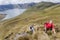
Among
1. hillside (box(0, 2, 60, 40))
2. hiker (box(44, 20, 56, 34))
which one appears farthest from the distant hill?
hiker (box(44, 20, 56, 34))

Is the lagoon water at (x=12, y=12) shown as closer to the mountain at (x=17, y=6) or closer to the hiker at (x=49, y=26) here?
the mountain at (x=17, y=6)

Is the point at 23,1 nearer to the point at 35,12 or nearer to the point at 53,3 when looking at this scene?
the point at 35,12

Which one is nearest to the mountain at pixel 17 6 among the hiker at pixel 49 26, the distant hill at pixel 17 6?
the distant hill at pixel 17 6

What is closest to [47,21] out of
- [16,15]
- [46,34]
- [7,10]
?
[46,34]

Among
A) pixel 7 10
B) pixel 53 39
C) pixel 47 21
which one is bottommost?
pixel 53 39

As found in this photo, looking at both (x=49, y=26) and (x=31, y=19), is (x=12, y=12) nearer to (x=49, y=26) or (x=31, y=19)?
(x=31, y=19)

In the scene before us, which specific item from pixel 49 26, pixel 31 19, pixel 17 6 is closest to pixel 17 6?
pixel 17 6

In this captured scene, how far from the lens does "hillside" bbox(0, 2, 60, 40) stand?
3607 mm

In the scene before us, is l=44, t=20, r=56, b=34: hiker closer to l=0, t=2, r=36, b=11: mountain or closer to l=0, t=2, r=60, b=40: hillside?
l=0, t=2, r=60, b=40: hillside

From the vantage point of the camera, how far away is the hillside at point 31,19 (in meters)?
3.61

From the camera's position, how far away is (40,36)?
3.43 m

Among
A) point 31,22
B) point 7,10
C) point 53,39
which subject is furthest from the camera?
point 7,10

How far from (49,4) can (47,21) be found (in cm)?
46

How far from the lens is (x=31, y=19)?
3.69m
